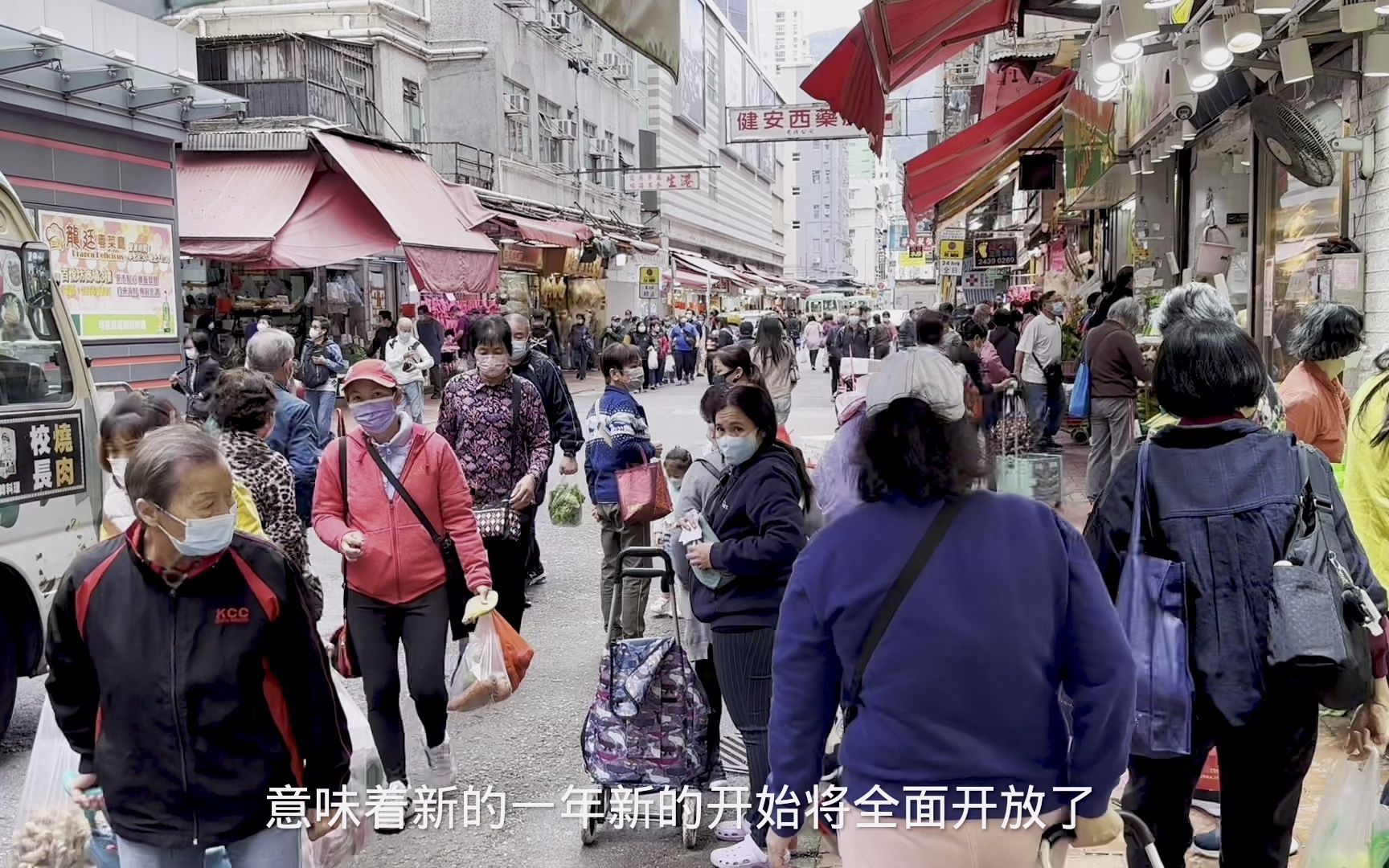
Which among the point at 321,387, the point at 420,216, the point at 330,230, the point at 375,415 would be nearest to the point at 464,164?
the point at 420,216

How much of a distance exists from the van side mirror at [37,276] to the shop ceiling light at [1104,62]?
6.30m

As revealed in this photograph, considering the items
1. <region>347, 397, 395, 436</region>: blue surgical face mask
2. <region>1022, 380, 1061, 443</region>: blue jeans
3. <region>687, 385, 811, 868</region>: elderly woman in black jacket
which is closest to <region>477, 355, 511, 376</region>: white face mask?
<region>347, 397, 395, 436</region>: blue surgical face mask

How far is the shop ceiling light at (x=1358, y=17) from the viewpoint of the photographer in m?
6.64

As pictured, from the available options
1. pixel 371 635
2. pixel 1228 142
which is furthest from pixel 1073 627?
pixel 1228 142

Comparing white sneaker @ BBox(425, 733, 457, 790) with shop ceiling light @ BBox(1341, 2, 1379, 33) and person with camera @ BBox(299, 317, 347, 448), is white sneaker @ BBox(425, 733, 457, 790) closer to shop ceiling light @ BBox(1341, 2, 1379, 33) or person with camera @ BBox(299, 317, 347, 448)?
shop ceiling light @ BBox(1341, 2, 1379, 33)

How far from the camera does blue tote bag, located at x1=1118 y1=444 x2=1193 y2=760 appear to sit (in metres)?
3.04

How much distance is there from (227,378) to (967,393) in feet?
9.90

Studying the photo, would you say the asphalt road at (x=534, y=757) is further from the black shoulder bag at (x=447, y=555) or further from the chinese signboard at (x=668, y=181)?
the chinese signboard at (x=668, y=181)

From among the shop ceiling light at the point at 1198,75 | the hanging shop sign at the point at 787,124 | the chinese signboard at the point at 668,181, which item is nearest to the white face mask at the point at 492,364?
the shop ceiling light at the point at 1198,75

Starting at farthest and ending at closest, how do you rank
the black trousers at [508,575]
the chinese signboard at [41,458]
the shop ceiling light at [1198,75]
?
1. the shop ceiling light at [1198,75]
2. the black trousers at [508,575]
3. the chinese signboard at [41,458]

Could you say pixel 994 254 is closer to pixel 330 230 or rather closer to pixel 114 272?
pixel 330 230

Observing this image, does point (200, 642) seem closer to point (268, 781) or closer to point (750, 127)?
point (268, 781)

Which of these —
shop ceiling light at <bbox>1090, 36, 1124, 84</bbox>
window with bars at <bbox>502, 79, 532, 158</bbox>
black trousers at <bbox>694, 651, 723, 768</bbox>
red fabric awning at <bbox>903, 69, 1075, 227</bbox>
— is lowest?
black trousers at <bbox>694, 651, 723, 768</bbox>

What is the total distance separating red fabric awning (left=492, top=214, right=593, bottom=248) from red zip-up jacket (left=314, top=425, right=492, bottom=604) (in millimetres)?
17289
